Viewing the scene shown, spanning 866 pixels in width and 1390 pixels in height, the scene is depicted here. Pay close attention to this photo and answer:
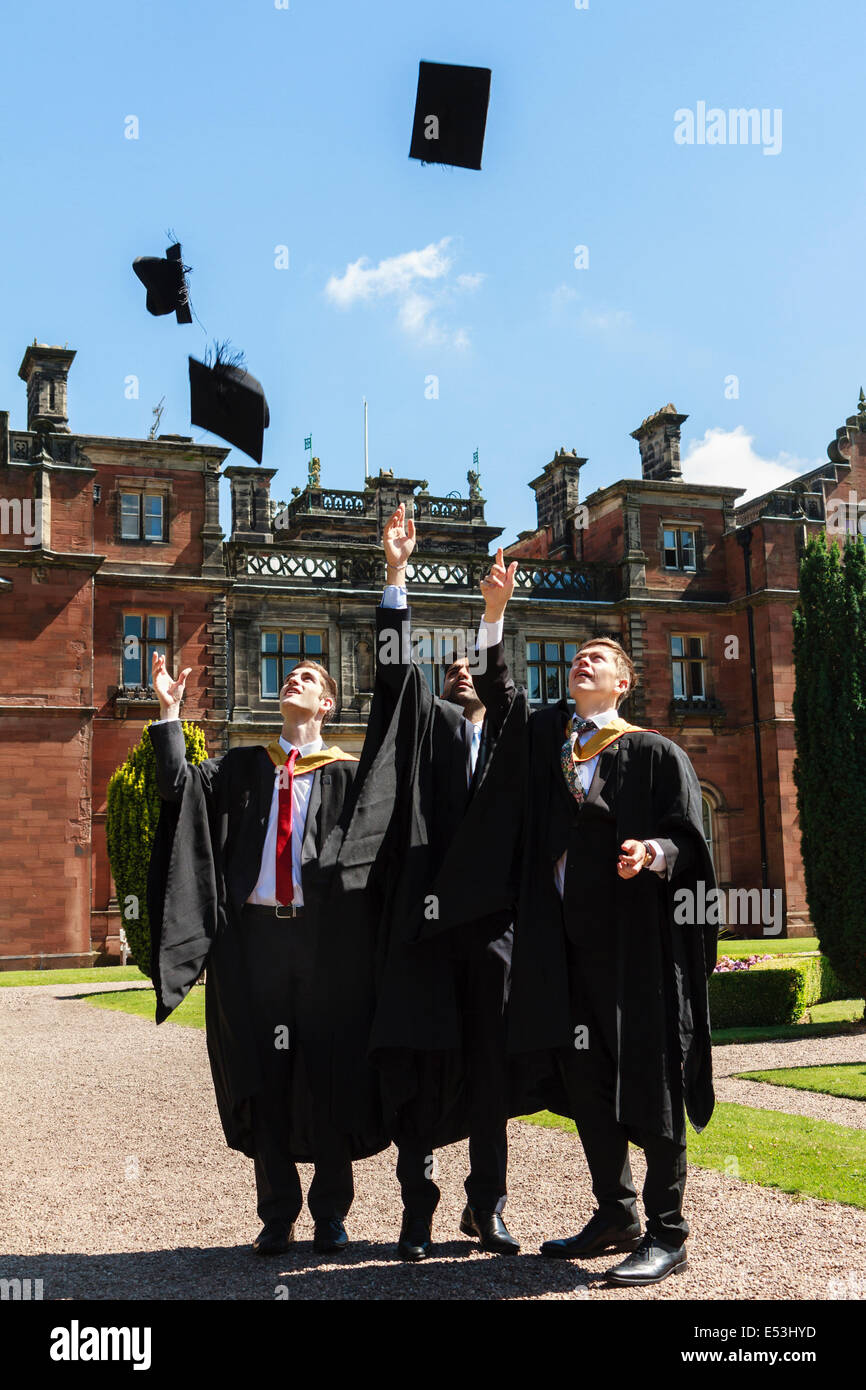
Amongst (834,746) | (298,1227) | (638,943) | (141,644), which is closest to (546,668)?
(141,644)

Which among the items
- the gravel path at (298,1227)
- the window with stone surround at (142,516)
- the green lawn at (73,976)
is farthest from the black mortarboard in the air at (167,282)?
the window with stone surround at (142,516)

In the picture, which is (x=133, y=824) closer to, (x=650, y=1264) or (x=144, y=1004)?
(x=144, y=1004)

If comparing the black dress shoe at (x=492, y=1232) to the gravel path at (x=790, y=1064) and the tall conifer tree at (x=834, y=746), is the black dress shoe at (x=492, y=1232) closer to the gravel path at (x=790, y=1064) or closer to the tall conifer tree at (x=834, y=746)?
the gravel path at (x=790, y=1064)

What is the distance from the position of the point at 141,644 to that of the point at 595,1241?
23192 millimetres

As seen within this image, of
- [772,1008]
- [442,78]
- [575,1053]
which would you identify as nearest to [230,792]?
[575,1053]

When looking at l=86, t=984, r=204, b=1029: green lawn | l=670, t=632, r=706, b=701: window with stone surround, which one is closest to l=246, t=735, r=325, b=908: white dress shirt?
l=86, t=984, r=204, b=1029: green lawn

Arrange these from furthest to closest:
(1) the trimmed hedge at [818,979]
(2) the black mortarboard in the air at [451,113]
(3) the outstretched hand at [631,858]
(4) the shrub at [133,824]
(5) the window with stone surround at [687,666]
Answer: (5) the window with stone surround at [687,666], (4) the shrub at [133,824], (1) the trimmed hedge at [818,979], (2) the black mortarboard in the air at [451,113], (3) the outstretched hand at [631,858]

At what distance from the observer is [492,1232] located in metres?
4.92

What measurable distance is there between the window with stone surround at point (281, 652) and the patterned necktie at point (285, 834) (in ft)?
73.2

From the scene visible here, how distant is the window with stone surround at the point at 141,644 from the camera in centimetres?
2636

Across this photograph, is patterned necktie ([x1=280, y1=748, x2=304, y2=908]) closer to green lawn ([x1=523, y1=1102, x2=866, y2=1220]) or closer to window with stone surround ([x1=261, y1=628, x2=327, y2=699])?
green lawn ([x1=523, y1=1102, x2=866, y2=1220])

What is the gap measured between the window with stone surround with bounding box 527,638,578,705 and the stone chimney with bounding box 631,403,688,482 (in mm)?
5358

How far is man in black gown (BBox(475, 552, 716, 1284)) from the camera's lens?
469cm

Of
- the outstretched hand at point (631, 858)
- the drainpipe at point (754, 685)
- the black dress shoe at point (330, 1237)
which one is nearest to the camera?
the outstretched hand at point (631, 858)
